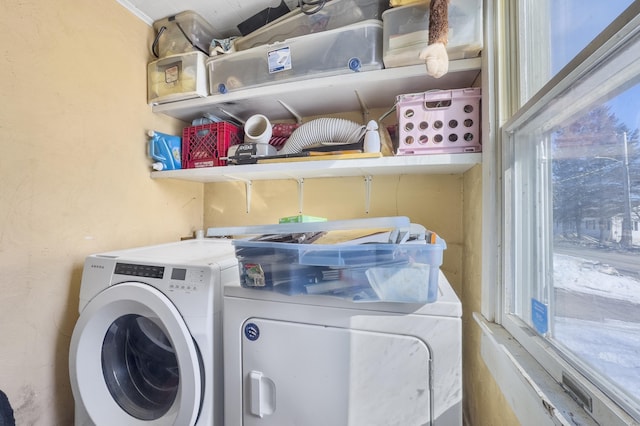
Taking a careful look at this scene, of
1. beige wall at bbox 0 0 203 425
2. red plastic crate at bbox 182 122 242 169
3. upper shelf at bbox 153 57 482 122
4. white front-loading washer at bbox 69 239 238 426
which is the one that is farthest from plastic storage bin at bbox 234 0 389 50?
white front-loading washer at bbox 69 239 238 426

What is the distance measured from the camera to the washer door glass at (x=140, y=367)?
40.4 inches

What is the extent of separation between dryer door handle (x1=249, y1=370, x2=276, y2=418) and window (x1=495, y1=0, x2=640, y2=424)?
710mm

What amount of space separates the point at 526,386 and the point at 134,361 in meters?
1.40

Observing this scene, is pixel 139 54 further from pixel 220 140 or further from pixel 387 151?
pixel 387 151

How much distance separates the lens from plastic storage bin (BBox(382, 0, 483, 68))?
36.2 inches

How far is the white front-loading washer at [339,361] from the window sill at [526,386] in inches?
5.3

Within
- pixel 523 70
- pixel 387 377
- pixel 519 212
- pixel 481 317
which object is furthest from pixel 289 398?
pixel 523 70

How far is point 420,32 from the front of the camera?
3.19 feet

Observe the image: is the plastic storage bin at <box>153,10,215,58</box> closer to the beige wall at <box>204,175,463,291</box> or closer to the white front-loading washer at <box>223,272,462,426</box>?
the beige wall at <box>204,175,463,291</box>

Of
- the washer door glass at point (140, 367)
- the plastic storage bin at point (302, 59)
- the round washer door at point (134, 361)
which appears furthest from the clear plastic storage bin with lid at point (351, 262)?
the plastic storage bin at point (302, 59)

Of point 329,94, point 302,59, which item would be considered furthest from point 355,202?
point 302,59

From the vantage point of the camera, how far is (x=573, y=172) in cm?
60

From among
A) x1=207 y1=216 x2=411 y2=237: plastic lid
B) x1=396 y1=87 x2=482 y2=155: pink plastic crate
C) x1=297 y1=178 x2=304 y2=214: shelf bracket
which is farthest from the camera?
x1=297 y1=178 x2=304 y2=214: shelf bracket

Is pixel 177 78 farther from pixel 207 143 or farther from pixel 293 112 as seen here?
pixel 293 112
